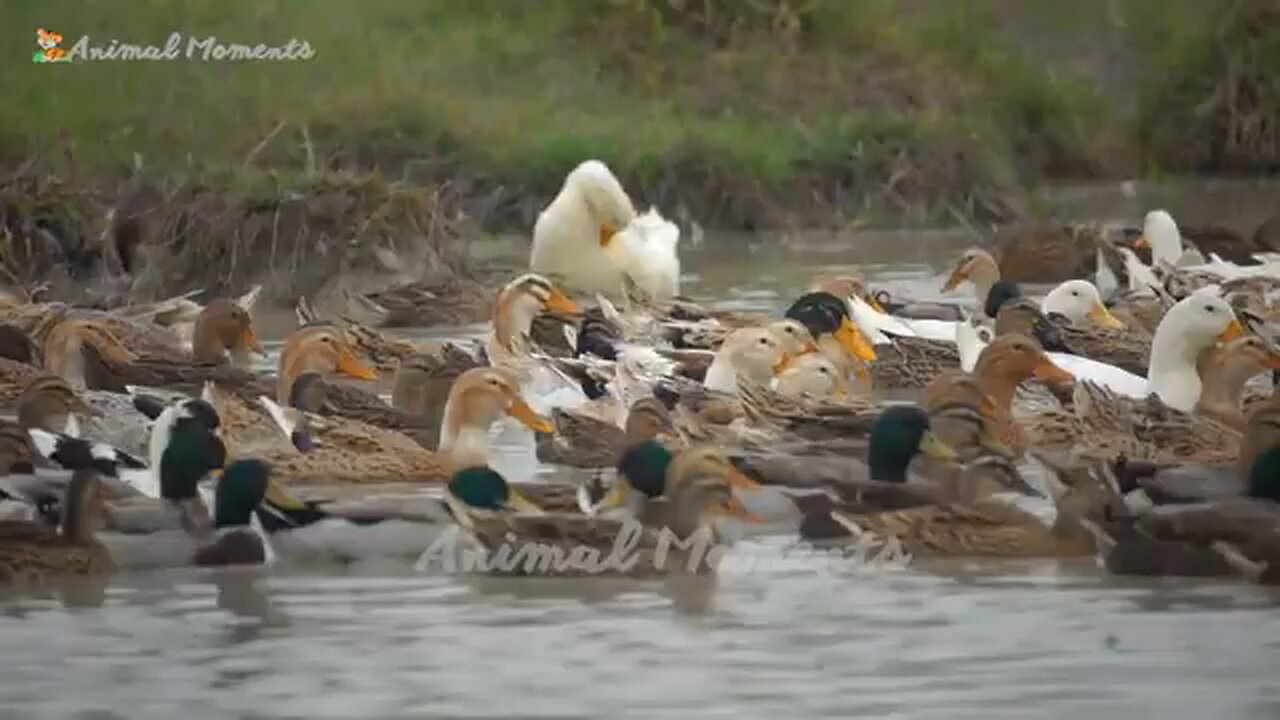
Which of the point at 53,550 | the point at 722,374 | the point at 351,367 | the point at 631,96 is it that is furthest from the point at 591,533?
the point at 631,96

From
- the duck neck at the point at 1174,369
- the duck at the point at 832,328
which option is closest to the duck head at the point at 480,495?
the duck neck at the point at 1174,369

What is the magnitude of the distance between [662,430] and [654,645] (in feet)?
7.76

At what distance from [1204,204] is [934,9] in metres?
4.58

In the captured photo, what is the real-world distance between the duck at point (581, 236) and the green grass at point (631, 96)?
202 centimetres

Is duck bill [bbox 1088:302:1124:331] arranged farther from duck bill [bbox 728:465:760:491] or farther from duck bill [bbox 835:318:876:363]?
duck bill [bbox 728:465:760:491]

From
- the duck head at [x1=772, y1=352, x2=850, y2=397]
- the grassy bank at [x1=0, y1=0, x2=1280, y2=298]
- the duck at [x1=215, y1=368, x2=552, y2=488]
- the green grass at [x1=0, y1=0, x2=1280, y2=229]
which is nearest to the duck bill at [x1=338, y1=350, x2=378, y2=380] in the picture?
the duck at [x1=215, y1=368, x2=552, y2=488]

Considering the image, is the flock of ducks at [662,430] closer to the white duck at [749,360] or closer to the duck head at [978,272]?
the white duck at [749,360]

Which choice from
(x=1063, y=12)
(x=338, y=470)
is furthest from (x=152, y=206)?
(x=1063, y=12)

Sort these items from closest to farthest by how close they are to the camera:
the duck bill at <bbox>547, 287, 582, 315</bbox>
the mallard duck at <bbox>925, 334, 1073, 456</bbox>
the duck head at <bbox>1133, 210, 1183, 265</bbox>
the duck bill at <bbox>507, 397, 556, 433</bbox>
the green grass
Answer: the mallard duck at <bbox>925, 334, 1073, 456</bbox> → the duck bill at <bbox>507, 397, 556, 433</bbox> → the duck bill at <bbox>547, 287, 582, 315</bbox> → the duck head at <bbox>1133, 210, 1183, 265</bbox> → the green grass

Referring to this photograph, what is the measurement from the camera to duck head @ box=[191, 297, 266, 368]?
12672mm

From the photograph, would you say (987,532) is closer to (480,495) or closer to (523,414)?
(480,495)

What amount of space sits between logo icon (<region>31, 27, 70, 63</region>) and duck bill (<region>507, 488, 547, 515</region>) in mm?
12339

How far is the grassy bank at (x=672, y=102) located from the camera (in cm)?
1956

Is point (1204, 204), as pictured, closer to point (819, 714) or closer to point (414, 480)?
point (414, 480)
